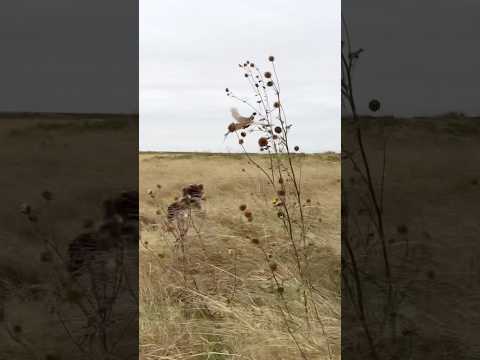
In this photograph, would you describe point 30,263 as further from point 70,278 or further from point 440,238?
point 440,238

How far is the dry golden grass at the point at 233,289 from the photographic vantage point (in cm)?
255

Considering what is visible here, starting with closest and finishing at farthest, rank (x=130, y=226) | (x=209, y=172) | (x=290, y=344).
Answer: (x=130, y=226), (x=290, y=344), (x=209, y=172)

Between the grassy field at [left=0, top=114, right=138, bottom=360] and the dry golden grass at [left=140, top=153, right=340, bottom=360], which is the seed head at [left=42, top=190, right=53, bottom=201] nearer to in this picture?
the grassy field at [left=0, top=114, right=138, bottom=360]

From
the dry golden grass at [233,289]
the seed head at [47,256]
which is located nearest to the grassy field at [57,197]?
the seed head at [47,256]

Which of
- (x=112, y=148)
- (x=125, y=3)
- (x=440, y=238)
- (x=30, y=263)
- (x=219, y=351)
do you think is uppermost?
(x=125, y=3)

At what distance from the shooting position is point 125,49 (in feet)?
5.66

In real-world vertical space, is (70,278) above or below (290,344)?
above

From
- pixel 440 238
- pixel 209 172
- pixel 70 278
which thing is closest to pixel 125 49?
pixel 70 278

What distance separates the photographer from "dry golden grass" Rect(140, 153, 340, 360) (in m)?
2.55

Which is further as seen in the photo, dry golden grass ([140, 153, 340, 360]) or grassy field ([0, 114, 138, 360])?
dry golden grass ([140, 153, 340, 360])

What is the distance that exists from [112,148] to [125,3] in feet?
1.40

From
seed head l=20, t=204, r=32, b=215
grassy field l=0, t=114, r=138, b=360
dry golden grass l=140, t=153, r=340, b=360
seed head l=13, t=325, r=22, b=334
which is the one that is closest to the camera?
grassy field l=0, t=114, r=138, b=360

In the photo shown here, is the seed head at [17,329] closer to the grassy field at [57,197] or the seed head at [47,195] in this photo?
the grassy field at [57,197]

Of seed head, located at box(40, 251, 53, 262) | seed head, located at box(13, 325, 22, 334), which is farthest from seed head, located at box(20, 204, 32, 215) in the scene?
seed head, located at box(13, 325, 22, 334)
